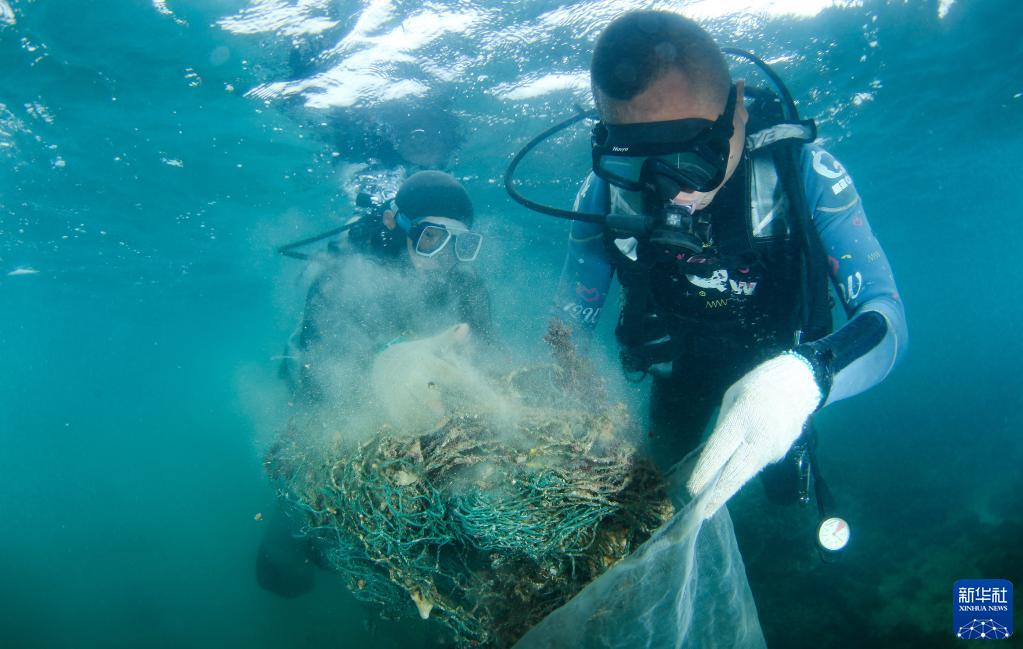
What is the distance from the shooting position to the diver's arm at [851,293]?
2.10 m

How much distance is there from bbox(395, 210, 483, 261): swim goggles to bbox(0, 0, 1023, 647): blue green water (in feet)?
6.90

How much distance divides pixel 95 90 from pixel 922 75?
2253 centimetres

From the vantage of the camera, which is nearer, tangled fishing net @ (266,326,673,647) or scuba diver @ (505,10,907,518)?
scuba diver @ (505,10,907,518)

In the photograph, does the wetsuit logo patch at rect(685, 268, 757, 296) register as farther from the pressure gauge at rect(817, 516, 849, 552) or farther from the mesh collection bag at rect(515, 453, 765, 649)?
the mesh collection bag at rect(515, 453, 765, 649)

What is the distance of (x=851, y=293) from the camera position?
276cm

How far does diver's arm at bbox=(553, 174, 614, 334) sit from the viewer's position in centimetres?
411

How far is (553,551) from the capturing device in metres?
2.26

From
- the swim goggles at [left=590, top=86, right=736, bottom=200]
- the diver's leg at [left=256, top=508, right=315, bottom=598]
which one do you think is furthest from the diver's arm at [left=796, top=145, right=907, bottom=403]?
the diver's leg at [left=256, top=508, right=315, bottom=598]

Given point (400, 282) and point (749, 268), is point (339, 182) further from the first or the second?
point (749, 268)

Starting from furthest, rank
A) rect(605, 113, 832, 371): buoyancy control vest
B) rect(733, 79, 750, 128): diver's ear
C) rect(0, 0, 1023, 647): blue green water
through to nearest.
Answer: rect(0, 0, 1023, 647): blue green water < rect(605, 113, 832, 371): buoyancy control vest < rect(733, 79, 750, 128): diver's ear

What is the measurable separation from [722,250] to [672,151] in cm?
100

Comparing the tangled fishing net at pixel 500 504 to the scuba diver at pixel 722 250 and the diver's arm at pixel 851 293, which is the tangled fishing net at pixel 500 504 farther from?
the diver's arm at pixel 851 293

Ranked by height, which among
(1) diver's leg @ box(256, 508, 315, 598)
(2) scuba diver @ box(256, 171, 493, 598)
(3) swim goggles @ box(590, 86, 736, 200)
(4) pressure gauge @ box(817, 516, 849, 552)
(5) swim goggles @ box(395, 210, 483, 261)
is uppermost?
(3) swim goggles @ box(590, 86, 736, 200)

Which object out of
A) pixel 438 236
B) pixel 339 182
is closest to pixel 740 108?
pixel 438 236
